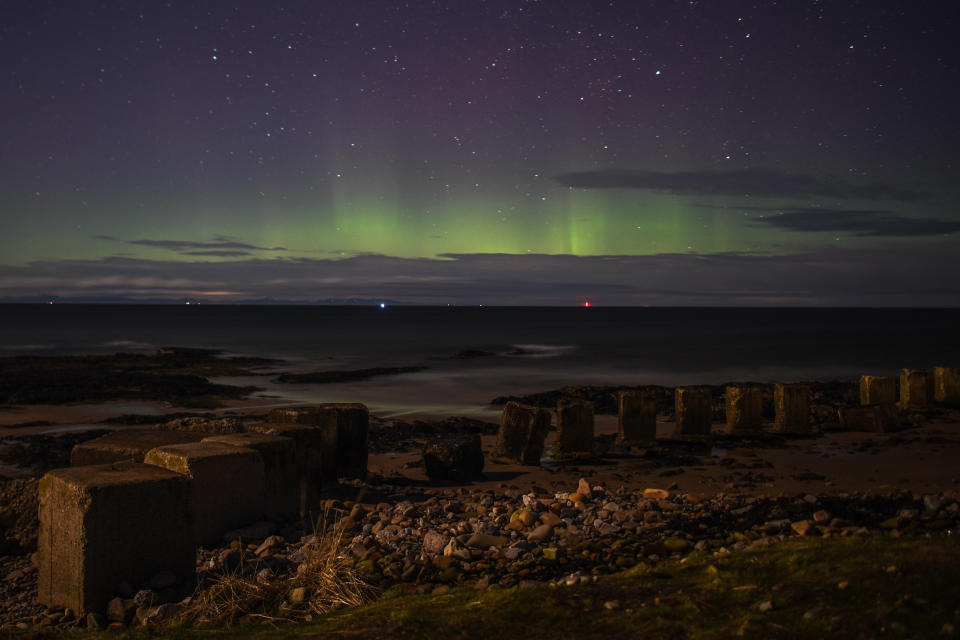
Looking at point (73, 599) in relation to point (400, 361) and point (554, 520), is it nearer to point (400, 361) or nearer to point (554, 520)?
point (554, 520)

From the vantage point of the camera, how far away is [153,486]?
5254 mm

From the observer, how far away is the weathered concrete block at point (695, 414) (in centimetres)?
1320

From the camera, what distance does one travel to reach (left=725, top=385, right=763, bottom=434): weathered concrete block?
1352 cm

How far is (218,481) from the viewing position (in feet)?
20.3

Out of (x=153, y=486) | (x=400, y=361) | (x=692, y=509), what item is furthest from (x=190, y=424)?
(x=400, y=361)

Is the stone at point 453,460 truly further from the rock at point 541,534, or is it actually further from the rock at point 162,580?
the rock at point 162,580

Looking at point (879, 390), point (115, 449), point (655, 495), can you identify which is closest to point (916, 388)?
point (879, 390)

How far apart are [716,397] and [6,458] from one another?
17838mm

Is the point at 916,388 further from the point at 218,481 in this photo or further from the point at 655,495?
the point at 218,481

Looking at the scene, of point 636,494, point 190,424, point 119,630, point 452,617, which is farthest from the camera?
point 190,424

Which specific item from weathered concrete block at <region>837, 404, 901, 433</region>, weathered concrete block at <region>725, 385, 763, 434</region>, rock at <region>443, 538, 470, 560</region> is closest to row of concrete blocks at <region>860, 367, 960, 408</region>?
weathered concrete block at <region>837, 404, 901, 433</region>

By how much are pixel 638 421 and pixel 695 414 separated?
49.4 inches

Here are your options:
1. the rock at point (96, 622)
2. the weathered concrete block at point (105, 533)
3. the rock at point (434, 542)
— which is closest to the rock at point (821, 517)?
the rock at point (434, 542)

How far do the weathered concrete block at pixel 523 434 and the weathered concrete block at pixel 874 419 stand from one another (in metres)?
6.63
